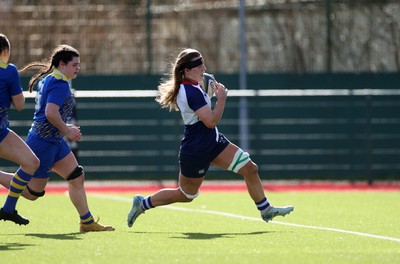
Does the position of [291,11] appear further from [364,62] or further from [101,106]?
[101,106]

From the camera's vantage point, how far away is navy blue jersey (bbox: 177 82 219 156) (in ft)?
34.9

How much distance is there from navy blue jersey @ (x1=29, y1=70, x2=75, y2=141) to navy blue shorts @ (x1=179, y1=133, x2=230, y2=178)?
4.19ft

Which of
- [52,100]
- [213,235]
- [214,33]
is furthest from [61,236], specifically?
[214,33]

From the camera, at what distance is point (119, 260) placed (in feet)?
27.0

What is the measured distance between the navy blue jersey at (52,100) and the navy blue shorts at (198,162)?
1.28 metres

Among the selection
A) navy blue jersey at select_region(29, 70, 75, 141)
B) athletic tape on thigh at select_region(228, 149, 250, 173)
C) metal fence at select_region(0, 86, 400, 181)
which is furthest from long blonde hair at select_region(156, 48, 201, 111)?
metal fence at select_region(0, 86, 400, 181)

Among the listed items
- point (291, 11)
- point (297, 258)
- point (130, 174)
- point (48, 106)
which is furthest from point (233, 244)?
point (291, 11)

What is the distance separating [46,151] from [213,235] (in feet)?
6.26

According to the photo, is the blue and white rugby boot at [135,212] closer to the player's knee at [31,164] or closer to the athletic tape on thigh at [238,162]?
the athletic tape on thigh at [238,162]

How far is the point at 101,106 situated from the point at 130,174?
1475 millimetres

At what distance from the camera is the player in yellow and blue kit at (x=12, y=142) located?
33.8ft

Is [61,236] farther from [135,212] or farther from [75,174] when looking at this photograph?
[135,212]

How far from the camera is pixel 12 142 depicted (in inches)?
409

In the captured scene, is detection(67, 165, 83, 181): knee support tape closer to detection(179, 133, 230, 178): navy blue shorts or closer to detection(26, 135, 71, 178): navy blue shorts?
detection(26, 135, 71, 178): navy blue shorts
